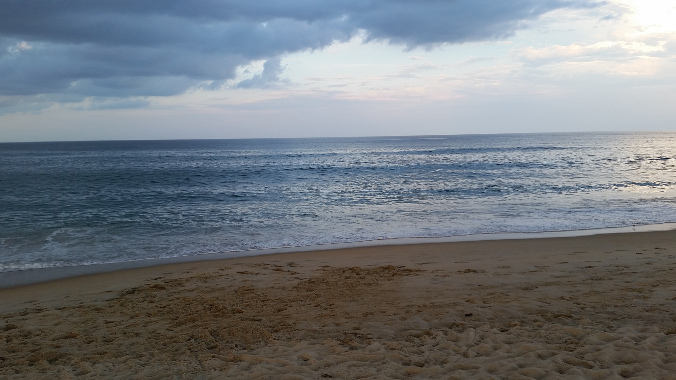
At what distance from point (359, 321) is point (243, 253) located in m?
6.92

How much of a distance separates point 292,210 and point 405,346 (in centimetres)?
1521

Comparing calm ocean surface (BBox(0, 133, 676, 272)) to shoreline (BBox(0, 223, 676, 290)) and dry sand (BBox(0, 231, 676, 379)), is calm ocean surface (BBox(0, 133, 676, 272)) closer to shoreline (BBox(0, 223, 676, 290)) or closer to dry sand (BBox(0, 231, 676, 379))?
shoreline (BBox(0, 223, 676, 290))

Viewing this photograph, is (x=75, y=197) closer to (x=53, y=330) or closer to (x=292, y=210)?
(x=292, y=210)

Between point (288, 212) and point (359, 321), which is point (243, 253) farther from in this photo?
point (288, 212)

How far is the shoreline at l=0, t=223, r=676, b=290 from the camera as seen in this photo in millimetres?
10352

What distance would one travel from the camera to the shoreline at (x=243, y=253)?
10352mm

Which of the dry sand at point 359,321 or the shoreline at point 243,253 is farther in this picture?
the shoreline at point 243,253

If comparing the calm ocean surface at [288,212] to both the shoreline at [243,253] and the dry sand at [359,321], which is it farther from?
the dry sand at [359,321]

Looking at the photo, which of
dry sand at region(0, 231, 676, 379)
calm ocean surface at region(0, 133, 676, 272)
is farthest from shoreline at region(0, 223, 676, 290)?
dry sand at region(0, 231, 676, 379)

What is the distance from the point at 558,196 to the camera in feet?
74.3

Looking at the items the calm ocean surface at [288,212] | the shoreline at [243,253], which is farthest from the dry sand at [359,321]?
the calm ocean surface at [288,212]

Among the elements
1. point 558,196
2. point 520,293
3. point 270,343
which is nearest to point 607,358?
point 520,293

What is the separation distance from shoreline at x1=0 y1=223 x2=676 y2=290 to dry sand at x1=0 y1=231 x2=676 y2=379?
2.39ft

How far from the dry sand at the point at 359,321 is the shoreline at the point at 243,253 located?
728 millimetres
